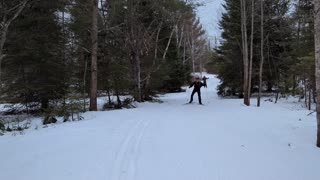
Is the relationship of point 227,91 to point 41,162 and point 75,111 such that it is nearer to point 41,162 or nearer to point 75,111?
point 75,111

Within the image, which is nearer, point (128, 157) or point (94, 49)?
point (128, 157)

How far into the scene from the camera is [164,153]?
280 inches

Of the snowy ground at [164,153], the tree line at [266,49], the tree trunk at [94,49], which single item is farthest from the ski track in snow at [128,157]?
the tree line at [266,49]

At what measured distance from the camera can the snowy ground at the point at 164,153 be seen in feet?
19.1

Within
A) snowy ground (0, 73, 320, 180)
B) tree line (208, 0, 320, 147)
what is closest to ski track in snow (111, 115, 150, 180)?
snowy ground (0, 73, 320, 180)

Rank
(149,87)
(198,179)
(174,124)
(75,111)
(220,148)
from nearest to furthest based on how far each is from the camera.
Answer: (198,179)
(220,148)
(174,124)
(75,111)
(149,87)

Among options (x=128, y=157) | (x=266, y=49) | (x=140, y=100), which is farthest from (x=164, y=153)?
(x=266, y=49)

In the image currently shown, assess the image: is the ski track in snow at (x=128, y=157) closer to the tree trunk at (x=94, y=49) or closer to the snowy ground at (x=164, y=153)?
the snowy ground at (x=164, y=153)

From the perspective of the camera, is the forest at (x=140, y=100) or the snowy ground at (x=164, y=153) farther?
the forest at (x=140, y=100)

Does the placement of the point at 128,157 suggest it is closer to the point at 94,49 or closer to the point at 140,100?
the point at 94,49

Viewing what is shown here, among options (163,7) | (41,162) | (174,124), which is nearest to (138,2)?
(163,7)

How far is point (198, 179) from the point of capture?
219 inches

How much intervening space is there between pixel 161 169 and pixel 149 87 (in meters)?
18.3

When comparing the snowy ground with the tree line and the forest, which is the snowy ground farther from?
the tree line
